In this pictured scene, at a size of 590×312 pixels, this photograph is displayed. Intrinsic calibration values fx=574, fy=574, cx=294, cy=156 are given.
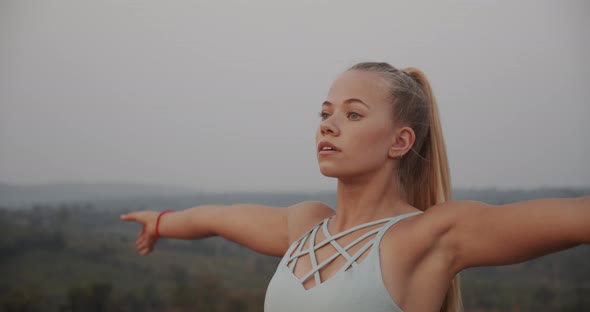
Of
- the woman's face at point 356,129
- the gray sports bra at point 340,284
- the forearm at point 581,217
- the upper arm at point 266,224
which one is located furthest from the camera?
the upper arm at point 266,224

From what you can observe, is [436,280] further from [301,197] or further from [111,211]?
[111,211]

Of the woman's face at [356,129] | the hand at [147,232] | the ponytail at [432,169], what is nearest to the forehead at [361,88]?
the woman's face at [356,129]

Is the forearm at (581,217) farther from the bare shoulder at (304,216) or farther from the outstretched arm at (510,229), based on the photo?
the bare shoulder at (304,216)

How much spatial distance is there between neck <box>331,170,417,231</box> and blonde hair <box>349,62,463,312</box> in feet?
0.14

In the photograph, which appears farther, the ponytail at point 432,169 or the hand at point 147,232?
the hand at point 147,232

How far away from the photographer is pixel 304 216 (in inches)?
46.5

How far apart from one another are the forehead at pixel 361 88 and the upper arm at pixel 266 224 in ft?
0.91

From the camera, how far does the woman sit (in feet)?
2.75

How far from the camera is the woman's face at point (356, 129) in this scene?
979 mm

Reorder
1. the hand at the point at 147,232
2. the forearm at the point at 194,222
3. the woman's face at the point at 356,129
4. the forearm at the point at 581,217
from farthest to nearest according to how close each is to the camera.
Answer: the hand at the point at 147,232, the forearm at the point at 194,222, the woman's face at the point at 356,129, the forearm at the point at 581,217

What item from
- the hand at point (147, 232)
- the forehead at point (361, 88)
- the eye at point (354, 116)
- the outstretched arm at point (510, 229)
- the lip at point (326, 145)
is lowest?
the hand at point (147, 232)

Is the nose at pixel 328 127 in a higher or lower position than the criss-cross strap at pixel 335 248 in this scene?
higher

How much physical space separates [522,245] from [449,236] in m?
0.12

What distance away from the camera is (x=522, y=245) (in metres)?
0.82
